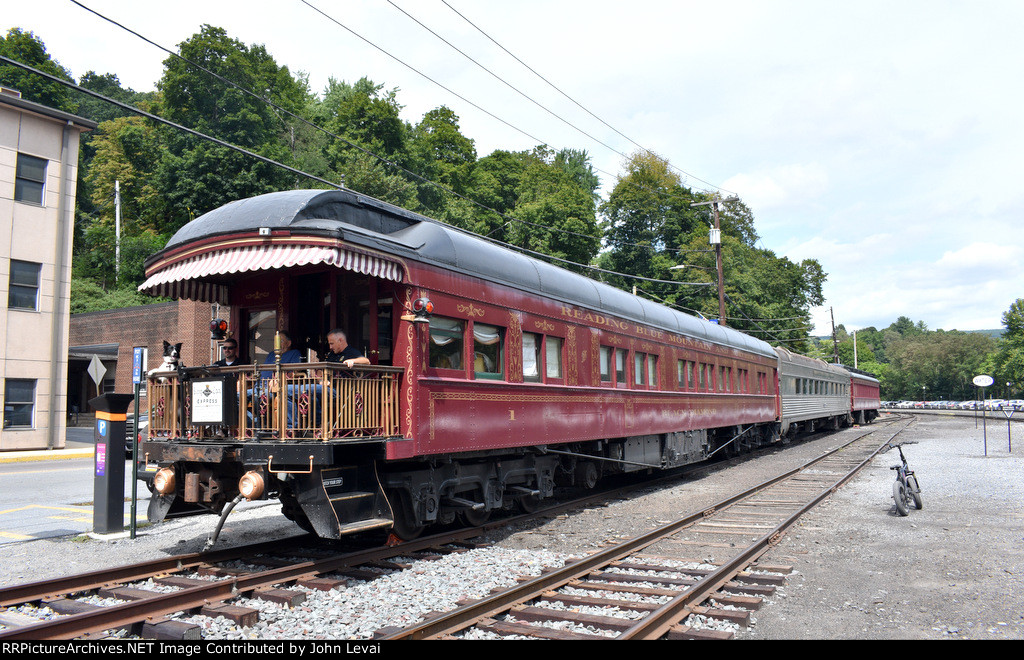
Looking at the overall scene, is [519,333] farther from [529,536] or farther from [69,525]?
[69,525]

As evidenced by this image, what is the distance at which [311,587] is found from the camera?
20.6ft

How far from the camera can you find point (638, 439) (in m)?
13.5

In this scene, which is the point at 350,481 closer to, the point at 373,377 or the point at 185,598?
the point at 373,377

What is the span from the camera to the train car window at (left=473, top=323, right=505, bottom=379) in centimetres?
873

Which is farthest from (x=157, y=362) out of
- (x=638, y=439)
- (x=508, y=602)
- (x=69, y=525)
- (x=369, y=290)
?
(x=508, y=602)

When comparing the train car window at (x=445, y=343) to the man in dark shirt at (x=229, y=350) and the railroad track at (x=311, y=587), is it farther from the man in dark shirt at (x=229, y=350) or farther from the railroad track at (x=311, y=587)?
the man in dark shirt at (x=229, y=350)

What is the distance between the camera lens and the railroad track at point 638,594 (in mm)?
5125

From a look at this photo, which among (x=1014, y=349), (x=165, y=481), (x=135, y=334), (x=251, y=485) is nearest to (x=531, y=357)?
(x=251, y=485)

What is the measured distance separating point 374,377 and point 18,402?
831 inches

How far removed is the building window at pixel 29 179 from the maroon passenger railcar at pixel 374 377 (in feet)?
62.9

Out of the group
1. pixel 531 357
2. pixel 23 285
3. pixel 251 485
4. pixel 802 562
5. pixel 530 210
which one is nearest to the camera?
pixel 251 485

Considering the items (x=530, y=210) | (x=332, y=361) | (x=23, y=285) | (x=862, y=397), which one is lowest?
(x=862, y=397)

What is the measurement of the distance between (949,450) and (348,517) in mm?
22087

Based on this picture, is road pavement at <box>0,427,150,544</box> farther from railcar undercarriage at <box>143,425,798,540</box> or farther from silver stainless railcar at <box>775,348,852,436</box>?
silver stainless railcar at <box>775,348,852,436</box>
